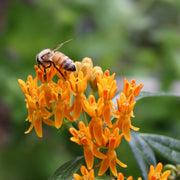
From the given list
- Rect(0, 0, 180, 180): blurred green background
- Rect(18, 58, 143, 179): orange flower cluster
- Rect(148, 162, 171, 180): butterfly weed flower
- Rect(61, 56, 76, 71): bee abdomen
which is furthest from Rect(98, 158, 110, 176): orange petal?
Rect(0, 0, 180, 180): blurred green background

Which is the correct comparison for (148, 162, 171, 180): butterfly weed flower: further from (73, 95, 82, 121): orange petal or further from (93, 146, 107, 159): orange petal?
(73, 95, 82, 121): orange petal

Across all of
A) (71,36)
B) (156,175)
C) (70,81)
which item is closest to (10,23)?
(71,36)

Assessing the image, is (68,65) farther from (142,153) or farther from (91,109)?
(142,153)

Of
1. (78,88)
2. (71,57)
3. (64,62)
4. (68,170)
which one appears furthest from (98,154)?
(71,57)

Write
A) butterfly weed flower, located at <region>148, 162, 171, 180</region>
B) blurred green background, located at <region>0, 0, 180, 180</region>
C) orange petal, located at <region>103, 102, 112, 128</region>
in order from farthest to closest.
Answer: blurred green background, located at <region>0, 0, 180, 180</region> < orange petal, located at <region>103, 102, 112, 128</region> < butterfly weed flower, located at <region>148, 162, 171, 180</region>

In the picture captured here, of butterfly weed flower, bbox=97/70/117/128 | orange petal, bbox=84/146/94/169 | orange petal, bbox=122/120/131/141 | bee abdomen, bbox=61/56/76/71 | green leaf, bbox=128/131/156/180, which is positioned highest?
bee abdomen, bbox=61/56/76/71

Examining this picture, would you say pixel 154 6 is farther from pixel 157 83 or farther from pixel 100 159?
pixel 100 159

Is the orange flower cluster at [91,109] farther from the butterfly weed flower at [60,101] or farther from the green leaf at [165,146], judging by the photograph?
the green leaf at [165,146]

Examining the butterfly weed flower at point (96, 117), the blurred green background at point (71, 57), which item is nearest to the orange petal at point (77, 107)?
the butterfly weed flower at point (96, 117)
